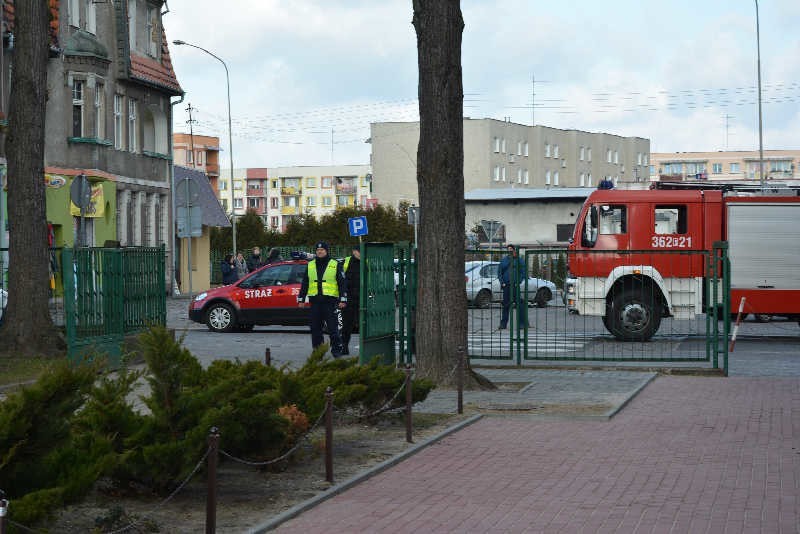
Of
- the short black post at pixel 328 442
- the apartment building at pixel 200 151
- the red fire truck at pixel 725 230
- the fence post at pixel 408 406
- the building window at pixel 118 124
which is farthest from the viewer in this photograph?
the apartment building at pixel 200 151

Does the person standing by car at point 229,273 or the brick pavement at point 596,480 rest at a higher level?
the person standing by car at point 229,273

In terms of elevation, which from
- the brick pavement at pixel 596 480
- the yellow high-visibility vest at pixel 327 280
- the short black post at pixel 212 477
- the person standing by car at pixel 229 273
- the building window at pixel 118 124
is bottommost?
the brick pavement at pixel 596 480

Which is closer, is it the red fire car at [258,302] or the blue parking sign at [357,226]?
the red fire car at [258,302]

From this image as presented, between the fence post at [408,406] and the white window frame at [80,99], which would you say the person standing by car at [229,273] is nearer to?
the white window frame at [80,99]

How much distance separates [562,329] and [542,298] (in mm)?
644

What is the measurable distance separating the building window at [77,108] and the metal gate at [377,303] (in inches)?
931

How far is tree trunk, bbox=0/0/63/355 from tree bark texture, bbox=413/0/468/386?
19.2 ft

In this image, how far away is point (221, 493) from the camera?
9133 millimetres

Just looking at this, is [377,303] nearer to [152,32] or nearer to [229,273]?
[229,273]

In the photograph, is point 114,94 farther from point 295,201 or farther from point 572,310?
point 295,201

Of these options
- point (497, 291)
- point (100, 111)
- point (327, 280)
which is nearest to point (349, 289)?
point (327, 280)

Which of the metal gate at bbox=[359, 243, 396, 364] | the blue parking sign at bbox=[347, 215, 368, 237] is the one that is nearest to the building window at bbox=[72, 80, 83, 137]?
the blue parking sign at bbox=[347, 215, 368, 237]

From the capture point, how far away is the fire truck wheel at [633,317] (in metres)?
19.6

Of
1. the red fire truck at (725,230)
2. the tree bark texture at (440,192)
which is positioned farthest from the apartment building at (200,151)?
the tree bark texture at (440,192)
